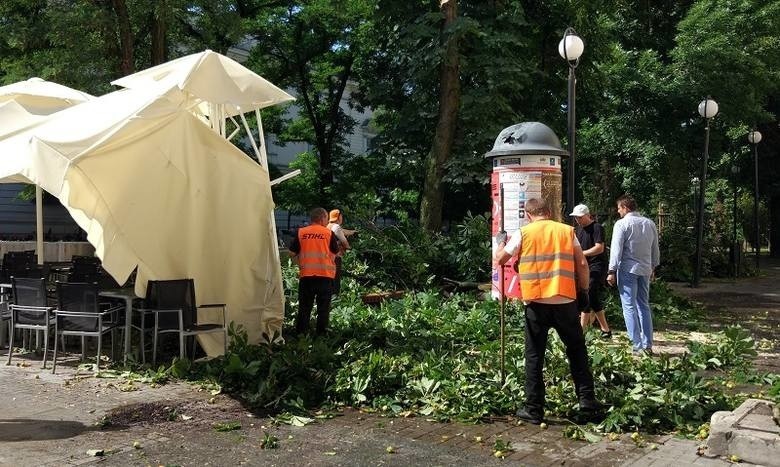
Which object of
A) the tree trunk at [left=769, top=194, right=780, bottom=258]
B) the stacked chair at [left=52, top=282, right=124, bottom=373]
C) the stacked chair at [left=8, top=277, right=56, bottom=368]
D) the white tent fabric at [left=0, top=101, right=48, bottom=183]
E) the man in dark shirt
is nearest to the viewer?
the stacked chair at [left=52, top=282, right=124, bottom=373]

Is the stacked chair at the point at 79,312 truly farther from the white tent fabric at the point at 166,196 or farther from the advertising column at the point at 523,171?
the advertising column at the point at 523,171

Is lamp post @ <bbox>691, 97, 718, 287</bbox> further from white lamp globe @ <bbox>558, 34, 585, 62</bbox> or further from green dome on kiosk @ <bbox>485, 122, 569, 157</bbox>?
green dome on kiosk @ <bbox>485, 122, 569, 157</bbox>

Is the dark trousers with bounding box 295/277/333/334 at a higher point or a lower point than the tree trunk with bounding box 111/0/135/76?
lower

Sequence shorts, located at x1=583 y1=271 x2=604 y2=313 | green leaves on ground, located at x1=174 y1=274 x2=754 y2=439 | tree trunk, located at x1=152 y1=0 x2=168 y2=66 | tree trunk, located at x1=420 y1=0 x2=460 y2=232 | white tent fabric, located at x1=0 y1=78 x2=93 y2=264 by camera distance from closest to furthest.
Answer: green leaves on ground, located at x1=174 y1=274 x2=754 y2=439 < shorts, located at x1=583 y1=271 x2=604 y2=313 < white tent fabric, located at x1=0 y1=78 x2=93 y2=264 < tree trunk, located at x1=420 y1=0 x2=460 y2=232 < tree trunk, located at x1=152 y1=0 x2=168 y2=66

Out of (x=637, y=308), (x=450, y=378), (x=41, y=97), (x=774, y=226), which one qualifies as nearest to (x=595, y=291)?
(x=637, y=308)

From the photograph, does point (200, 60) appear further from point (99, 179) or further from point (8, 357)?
point (8, 357)

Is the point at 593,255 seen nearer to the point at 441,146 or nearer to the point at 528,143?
the point at 528,143

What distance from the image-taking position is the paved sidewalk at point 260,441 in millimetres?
5051

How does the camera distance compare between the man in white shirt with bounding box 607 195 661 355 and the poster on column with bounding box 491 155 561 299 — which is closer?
the man in white shirt with bounding box 607 195 661 355

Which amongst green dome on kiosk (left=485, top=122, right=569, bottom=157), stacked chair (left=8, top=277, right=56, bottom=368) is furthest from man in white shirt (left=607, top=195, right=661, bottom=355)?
stacked chair (left=8, top=277, right=56, bottom=368)

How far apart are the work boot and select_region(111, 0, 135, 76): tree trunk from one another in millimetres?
13377

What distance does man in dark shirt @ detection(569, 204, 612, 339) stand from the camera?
9.38m

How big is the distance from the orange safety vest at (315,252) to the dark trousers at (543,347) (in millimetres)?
3420

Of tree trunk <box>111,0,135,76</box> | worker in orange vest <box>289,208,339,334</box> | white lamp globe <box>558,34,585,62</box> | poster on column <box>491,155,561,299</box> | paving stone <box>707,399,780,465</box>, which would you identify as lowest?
paving stone <box>707,399,780,465</box>
